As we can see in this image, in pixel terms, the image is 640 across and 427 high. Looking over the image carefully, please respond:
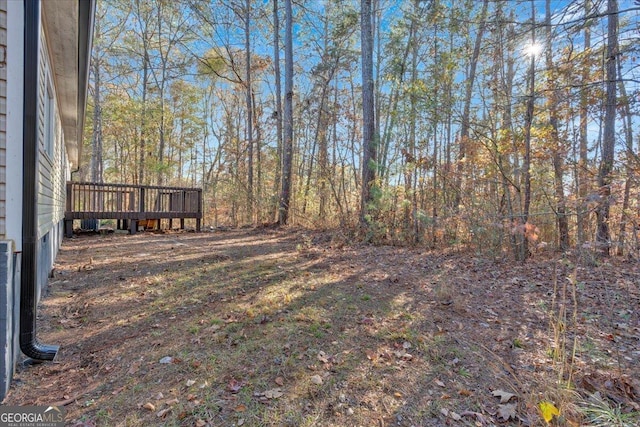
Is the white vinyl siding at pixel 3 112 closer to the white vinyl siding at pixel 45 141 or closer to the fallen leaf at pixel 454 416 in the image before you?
the white vinyl siding at pixel 45 141

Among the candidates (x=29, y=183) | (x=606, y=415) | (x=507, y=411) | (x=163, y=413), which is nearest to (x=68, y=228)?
(x=29, y=183)

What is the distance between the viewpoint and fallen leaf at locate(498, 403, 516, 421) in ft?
6.09

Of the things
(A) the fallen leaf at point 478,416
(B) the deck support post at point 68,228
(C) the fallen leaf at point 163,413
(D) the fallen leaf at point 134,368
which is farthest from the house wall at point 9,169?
(B) the deck support post at point 68,228

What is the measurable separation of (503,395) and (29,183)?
354 cm

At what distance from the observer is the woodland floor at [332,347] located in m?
1.88

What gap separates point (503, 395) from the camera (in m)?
2.04

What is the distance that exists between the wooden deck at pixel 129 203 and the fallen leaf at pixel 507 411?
32.4 feet

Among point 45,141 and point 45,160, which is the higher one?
point 45,141

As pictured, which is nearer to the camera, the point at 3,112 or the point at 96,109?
the point at 3,112

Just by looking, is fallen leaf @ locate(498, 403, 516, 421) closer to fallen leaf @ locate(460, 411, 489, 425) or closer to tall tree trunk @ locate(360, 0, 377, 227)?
fallen leaf @ locate(460, 411, 489, 425)

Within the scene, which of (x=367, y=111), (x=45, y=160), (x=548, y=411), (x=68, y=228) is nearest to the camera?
(x=548, y=411)

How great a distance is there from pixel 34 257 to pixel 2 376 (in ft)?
2.54

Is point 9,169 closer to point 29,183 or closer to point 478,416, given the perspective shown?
point 29,183

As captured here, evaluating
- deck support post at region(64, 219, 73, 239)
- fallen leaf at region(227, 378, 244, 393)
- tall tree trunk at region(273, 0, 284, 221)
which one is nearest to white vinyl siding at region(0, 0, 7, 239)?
fallen leaf at region(227, 378, 244, 393)
